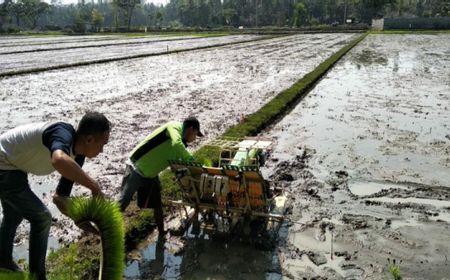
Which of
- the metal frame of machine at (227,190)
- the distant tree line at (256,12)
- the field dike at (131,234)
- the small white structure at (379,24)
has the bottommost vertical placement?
the field dike at (131,234)

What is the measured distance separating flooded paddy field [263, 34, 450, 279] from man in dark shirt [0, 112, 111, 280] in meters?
2.44

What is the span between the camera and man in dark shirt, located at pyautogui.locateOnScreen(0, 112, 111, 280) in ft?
9.31

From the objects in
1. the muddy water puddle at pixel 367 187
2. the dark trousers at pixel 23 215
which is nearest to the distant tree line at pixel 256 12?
the muddy water puddle at pixel 367 187

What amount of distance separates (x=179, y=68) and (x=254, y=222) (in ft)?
60.7

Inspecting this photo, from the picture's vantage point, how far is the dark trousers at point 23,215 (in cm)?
341

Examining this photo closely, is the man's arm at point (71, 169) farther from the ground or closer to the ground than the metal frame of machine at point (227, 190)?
farther from the ground

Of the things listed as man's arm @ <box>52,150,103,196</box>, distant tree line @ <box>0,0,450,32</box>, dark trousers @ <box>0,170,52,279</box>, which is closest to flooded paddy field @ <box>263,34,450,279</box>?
dark trousers @ <box>0,170,52,279</box>

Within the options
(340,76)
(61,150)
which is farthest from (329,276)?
(340,76)

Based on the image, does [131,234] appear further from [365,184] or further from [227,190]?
[365,184]

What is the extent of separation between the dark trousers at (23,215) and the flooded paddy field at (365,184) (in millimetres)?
2385

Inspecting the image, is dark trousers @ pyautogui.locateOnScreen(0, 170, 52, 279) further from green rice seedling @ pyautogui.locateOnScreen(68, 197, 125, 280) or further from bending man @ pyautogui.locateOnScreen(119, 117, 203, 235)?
green rice seedling @ pyautogui.locateOnScreen(68, 197, 125, 280)

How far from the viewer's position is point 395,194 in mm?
6715

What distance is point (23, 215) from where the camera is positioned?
3545 mm

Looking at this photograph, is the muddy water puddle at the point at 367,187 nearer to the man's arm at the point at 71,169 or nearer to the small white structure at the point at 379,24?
the man's arm at the point at 71,169
